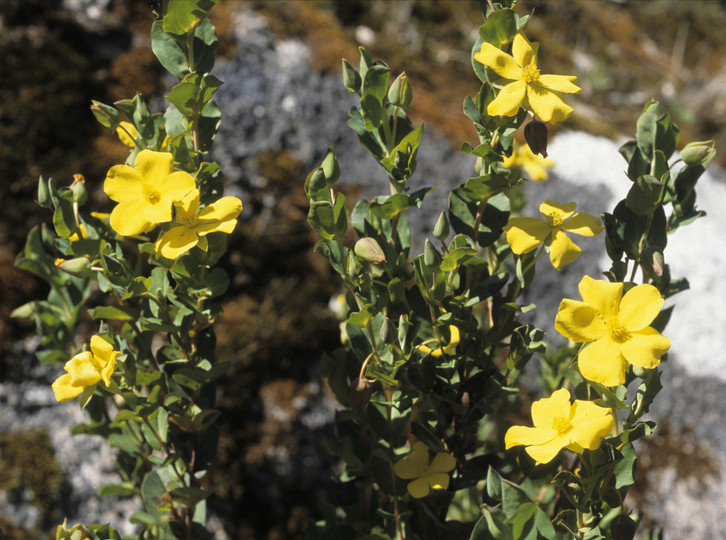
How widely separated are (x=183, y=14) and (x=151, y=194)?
25 cm

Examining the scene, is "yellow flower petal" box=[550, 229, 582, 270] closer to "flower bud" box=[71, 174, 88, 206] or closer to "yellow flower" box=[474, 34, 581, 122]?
"yellow flower" box=[474, 34, 581, 122]

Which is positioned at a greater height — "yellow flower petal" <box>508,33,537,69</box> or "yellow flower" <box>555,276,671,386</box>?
"yellow flower petal" <box>508,33,537,69</box>

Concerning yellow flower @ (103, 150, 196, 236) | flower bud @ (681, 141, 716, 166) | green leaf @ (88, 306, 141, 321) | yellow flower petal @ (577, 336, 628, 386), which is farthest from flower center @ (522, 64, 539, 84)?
green leaf @ (88, 306, 141, 321)

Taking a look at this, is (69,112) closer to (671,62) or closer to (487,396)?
(487,396)

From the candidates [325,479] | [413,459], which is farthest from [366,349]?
[325,479]

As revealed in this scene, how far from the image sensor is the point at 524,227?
2.89ft

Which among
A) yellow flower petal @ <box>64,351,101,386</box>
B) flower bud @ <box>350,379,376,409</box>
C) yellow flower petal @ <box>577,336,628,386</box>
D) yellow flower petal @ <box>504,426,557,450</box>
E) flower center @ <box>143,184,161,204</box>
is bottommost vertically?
flower bud @ <box>350,379,376,409</box>

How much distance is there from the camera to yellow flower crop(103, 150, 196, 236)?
823mm

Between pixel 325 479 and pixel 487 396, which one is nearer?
pixel 487 396

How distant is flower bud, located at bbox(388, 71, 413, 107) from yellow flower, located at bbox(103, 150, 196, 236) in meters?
0.31

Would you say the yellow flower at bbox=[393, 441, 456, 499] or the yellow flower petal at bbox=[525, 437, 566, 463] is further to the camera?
the yellow flower at bbox=[393, 441, 456, 499]

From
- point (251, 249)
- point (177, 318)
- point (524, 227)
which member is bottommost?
point (251, 249)

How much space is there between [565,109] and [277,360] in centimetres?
126

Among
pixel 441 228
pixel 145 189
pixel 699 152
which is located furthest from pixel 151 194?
pixel 699 152
